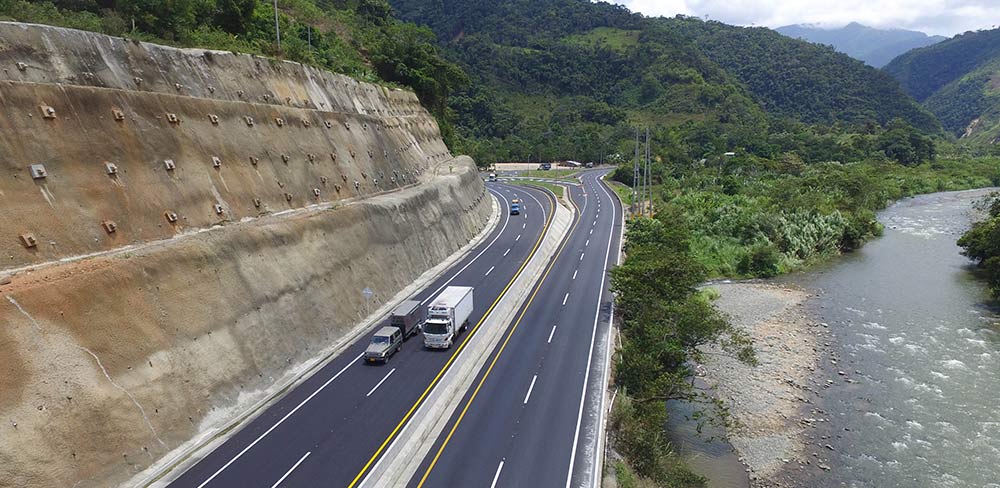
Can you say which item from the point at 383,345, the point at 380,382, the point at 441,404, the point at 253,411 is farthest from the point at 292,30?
the point at 441,404

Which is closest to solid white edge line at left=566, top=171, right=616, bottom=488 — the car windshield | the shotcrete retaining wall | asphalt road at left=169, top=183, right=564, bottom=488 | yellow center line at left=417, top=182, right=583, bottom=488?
yellow center line at left=417, top=182, right=583, bottom=488

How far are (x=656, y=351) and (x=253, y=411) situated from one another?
2036 cm

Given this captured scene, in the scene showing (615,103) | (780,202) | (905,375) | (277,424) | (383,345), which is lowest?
(905,375)

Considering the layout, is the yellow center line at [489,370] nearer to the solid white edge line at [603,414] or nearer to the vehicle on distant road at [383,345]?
the vehicle on distant road at [383,345]

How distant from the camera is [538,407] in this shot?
25.9 m

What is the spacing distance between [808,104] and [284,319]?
8341 inches

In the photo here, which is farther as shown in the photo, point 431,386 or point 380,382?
point 380,382

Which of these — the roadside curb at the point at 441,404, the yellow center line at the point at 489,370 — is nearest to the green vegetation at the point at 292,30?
the roadside curb at the point at 441,404

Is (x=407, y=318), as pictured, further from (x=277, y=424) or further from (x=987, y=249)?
(x=987, y=249)

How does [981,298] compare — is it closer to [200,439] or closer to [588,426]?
[588,426]

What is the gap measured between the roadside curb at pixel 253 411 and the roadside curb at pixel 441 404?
6.76 metres

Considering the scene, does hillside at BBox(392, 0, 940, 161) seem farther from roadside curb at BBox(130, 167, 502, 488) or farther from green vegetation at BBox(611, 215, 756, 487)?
green vegetation at BBox(611, 215, 756, 487)

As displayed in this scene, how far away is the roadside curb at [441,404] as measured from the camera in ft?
68.0

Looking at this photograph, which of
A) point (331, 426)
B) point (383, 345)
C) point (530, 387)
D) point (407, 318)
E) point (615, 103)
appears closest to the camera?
point (331, 426)
